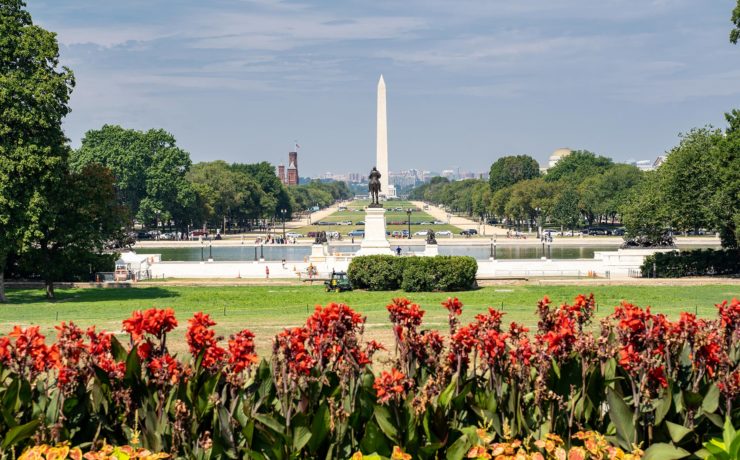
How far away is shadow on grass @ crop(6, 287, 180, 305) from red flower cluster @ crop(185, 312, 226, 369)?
24389 mm

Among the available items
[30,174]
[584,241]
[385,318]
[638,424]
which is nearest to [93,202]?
[30,174]

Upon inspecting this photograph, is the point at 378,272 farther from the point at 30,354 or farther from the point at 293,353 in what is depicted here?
the point at 30,354

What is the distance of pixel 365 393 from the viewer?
9148mm

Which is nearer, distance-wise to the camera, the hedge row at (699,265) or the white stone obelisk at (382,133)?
the hedge row at (699,265)

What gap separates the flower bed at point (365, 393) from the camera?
845 cm

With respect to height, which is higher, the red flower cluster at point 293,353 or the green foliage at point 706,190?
the green foliage at point 706,190

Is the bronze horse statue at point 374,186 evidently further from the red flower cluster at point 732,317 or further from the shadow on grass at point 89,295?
the red flower cluster at point 732,317

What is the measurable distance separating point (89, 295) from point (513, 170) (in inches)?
5124

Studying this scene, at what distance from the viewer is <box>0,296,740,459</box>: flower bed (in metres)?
8.45

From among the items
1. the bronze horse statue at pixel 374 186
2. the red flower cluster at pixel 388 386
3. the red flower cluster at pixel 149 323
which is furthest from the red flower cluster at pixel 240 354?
the bronze horse statue at pixel 374 186

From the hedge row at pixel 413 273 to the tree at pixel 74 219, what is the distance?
1084 cm

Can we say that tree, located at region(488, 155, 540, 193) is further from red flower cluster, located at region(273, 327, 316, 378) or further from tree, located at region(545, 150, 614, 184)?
red flower cluster, located at region(273, 327, 316, 378)

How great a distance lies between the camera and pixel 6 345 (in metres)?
8.98

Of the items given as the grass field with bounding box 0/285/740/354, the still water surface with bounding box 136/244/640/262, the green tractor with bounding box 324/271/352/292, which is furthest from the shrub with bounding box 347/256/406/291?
the still water surface with bounding box 136/244/640/262
